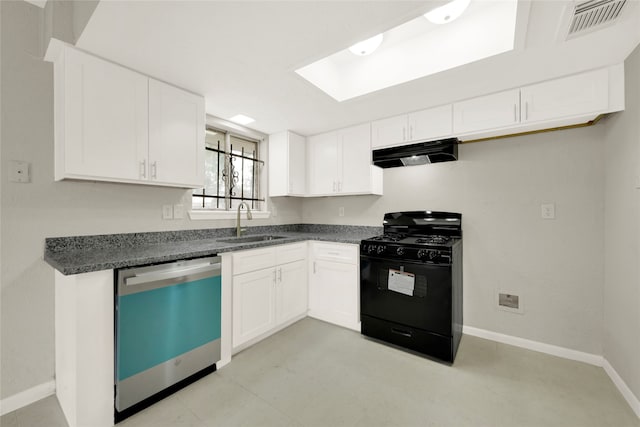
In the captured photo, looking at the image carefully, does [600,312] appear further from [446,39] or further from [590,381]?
[446,39]

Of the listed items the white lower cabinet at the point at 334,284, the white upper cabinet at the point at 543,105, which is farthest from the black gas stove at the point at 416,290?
the white upper cabinet at the point at 543,105

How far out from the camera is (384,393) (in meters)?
1.79

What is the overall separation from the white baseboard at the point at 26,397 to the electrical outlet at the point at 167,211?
133 centimetres

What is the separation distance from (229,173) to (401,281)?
7.31ft

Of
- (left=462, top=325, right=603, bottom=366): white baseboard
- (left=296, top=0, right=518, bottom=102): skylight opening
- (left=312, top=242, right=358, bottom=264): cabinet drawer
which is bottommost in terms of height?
(left=462, top=325, right=603, bottom=366): white baseboard

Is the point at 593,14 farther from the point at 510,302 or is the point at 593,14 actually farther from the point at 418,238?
the point at 510,302

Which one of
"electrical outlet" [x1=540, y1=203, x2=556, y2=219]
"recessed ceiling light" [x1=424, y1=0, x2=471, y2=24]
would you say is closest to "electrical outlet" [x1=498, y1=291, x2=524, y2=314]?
"electrical outlet" [x1=540, y1=203, x2=556, y2=219]

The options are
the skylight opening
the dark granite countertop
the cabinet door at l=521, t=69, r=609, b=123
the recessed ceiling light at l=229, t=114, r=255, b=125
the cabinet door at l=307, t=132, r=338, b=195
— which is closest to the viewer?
the dark granite countertop

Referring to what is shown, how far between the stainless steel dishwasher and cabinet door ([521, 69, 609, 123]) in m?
2.75

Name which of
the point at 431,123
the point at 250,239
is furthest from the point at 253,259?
the point at 431,123

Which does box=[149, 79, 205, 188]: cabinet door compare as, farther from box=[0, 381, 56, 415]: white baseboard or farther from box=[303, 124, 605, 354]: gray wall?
box=[303, 124, 605, 354]: gray wall

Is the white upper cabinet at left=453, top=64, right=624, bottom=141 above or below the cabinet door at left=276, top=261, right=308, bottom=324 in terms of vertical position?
above

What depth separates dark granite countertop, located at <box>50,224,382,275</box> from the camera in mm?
1485

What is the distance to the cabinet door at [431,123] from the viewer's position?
244 centimetres
